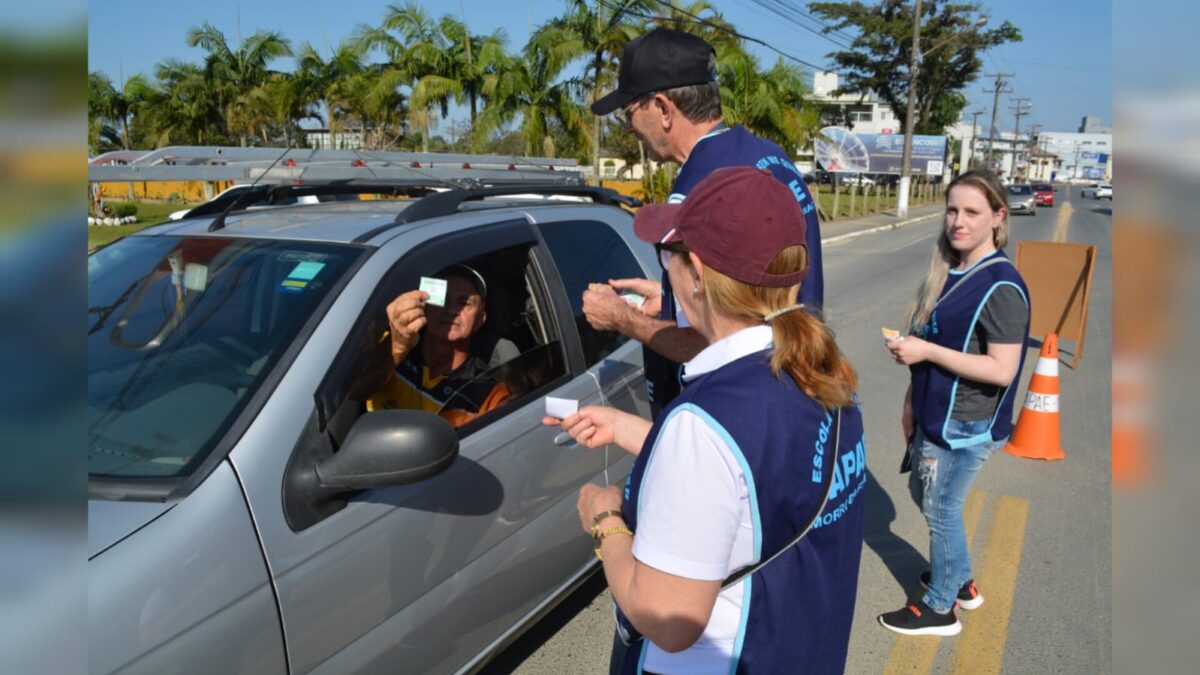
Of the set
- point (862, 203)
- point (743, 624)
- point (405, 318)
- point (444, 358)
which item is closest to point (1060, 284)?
point (444, 358)

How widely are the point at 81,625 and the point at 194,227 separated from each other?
2307 mm

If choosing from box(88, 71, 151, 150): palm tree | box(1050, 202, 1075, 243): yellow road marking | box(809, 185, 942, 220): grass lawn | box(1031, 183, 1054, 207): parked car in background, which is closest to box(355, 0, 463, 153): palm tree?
box(88, 71, 151, 150): palm tree

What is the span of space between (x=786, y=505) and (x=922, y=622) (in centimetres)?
243

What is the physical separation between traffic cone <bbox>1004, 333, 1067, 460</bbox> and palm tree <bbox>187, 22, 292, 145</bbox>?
1564cm

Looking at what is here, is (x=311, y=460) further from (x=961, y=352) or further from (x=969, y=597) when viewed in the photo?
(x=969, y=597)

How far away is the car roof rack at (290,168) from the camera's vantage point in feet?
9.75

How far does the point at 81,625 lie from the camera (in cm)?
78

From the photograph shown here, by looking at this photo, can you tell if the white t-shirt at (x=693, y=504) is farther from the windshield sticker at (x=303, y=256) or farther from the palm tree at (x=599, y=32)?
the palm tree at (x=599, y=32)

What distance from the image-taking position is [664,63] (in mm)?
2527

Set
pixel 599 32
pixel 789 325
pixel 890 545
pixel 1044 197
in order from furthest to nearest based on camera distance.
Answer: pixel 1044 197, pixel 599 32, pixel 890 545, pixel 789 325

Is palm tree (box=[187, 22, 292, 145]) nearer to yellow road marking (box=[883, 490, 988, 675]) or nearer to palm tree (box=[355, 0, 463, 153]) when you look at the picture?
palm tree (box=[355, 0, 463, 153])

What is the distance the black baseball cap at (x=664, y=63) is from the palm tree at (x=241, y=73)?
1595cm

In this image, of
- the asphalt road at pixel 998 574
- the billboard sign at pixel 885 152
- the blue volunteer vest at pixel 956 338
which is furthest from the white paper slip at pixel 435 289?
the billboard sign at pixel 885 152

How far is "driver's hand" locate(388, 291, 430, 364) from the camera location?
2.38 m
